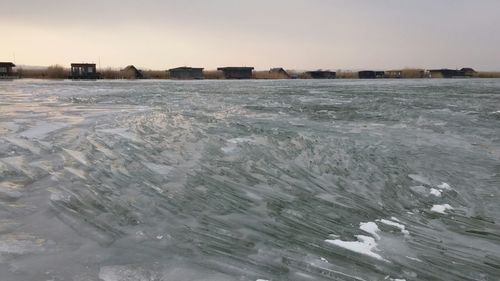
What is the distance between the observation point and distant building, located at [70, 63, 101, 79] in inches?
2288

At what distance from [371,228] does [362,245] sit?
19.6 inches

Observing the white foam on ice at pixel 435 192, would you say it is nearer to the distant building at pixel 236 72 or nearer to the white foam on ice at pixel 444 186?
the white foam on ice at pixel 444 186

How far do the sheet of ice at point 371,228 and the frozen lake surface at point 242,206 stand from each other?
0.02 metres

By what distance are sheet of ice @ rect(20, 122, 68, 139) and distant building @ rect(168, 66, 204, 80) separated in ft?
196

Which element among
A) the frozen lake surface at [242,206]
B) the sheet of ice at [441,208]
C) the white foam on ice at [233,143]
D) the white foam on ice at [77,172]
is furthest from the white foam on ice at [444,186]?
the white foam on ice at [77,172]

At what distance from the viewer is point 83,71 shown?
5891 cm

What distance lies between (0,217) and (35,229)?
1.88 ft

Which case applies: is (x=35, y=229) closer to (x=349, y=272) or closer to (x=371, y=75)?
(x=349, y=272)

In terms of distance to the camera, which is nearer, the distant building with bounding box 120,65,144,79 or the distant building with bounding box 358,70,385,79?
the distant building with bounding box 120,65,144,79

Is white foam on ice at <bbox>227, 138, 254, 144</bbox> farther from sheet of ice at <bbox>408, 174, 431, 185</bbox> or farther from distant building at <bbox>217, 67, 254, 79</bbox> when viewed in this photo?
distant building at <bbox>217, 67, 254, 79</bbox>

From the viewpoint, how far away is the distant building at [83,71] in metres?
58.1

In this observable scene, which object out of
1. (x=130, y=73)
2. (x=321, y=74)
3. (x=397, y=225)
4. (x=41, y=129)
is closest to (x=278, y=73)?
(x=321, y=74)

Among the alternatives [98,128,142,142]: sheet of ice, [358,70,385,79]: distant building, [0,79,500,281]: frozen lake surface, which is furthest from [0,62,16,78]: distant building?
[358,70,385,79]: distant building

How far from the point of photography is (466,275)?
10.5ft
